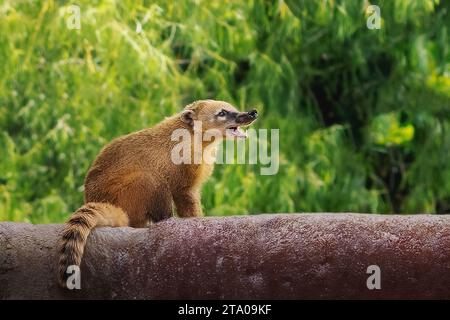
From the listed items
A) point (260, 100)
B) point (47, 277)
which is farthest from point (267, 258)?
point (260, 100)

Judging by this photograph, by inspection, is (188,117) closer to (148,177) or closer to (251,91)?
(148,177)

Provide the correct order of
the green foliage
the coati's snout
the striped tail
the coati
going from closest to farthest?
the striped tail → the coati → the coati's snout → the green foliage

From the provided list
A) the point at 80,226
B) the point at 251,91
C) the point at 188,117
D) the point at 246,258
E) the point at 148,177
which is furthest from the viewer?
the point at 251,91

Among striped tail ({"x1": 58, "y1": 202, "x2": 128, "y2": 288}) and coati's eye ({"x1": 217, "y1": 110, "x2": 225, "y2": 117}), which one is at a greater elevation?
coati's eye ({"x1": 217, "y1": 110, "x2": 225, "y2": 117})

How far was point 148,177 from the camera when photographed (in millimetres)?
5148

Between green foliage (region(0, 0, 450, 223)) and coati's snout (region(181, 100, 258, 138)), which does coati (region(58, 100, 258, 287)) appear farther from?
green foliage (region(0, 0, 450, 223))

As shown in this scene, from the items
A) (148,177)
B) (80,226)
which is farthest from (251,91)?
(80,226)

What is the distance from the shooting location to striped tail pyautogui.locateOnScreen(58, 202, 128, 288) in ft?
14.9

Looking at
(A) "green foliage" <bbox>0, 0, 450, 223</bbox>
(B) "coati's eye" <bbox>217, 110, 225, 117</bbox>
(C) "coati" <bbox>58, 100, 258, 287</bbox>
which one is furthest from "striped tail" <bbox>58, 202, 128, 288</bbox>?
(A) "green foliage" <bbox>0, 0, 450, 223</bbox>

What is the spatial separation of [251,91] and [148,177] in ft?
15.7

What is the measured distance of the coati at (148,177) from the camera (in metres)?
5.08

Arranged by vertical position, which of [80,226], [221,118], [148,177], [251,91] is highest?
[251,91]

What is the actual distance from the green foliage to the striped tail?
10.9 ft

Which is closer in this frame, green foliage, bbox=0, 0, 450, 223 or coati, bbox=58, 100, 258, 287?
coati, bbox=58, 100, 258, 287
